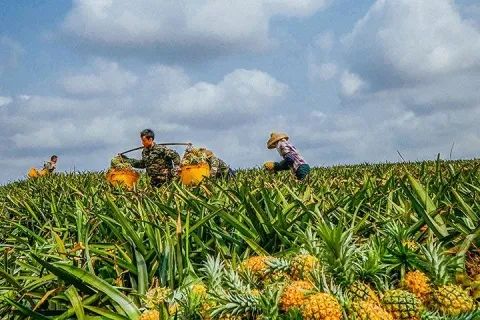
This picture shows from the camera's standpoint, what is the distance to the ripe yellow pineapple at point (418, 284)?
6.59 ft

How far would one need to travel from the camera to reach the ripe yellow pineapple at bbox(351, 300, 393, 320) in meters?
1.81

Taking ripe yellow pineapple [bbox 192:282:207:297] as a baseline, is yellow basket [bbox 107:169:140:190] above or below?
above

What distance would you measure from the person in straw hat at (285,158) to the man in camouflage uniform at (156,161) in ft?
6.60

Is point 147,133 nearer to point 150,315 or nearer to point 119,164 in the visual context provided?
point 119,164

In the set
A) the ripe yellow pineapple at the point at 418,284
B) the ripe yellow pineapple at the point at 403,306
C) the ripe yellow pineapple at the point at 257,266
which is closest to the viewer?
the ripe yellow pineapple at the point at 403,306

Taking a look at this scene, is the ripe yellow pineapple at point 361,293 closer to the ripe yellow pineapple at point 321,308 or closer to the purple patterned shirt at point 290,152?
the ripe yellow pineapple at point 321,308

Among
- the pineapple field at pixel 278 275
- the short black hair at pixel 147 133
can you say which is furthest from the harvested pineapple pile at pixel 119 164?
the pineapple field at pixel 278 275

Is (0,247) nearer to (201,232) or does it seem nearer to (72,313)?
(201,232)

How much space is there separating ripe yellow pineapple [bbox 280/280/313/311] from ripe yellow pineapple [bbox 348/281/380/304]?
0.40 ft

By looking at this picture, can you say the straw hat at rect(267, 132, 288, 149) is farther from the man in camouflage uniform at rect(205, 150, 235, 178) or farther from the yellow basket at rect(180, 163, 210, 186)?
the yellow basket at rect(180, 163, 210, 186)

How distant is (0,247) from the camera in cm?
380

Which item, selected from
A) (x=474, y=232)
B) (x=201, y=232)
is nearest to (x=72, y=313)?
(x=201, y=232)

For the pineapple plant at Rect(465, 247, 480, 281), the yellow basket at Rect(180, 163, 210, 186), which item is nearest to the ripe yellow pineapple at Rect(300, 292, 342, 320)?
the pineapple plant at Rect(465, 247, 480, 281)

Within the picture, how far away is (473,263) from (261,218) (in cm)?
96
